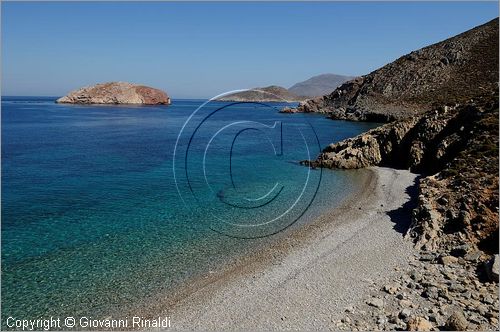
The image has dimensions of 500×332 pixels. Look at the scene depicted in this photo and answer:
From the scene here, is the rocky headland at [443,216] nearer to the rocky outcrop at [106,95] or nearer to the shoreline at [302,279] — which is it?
the shoreline at [302,279]

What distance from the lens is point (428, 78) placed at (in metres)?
111

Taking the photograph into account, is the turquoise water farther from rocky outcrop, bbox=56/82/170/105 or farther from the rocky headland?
rocky outcrop, bbox=56/82/170/105

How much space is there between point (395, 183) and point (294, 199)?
1009cm

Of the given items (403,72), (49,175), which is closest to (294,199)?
(49,175)

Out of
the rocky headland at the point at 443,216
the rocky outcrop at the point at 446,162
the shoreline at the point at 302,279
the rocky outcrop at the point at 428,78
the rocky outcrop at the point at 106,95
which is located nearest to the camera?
the rocky headland at the point at 443,216

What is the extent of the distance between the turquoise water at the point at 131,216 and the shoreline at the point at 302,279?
129 cm

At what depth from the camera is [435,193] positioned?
81.4 ft

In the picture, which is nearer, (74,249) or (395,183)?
(74,249)

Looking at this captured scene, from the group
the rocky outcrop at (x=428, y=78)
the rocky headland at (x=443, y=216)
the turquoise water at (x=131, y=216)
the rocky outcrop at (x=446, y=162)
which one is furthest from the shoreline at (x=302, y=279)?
the rocky outcrop at (x=428, y=78)

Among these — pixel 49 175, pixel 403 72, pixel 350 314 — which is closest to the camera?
pixel 350 314

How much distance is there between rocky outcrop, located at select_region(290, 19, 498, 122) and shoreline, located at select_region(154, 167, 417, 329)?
250 feet

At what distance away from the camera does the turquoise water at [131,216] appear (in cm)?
1702

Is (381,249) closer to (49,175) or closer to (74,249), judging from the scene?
(74,249)

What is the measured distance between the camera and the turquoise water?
17016 millimetres
